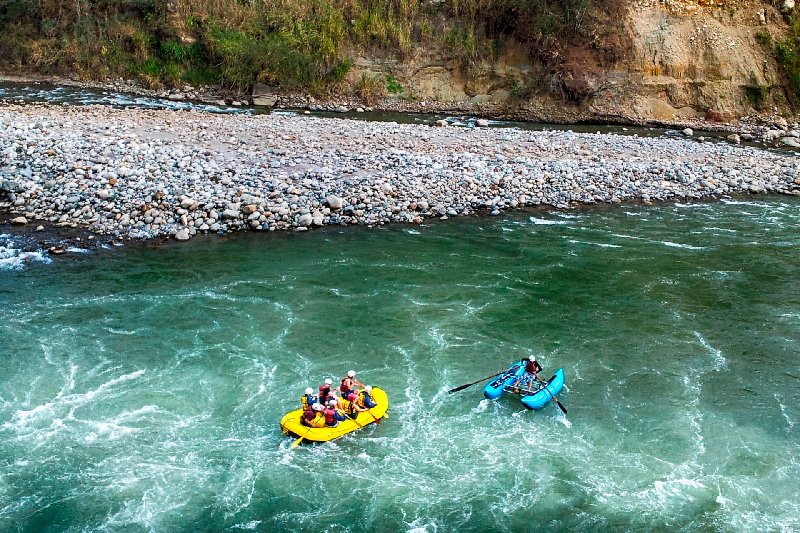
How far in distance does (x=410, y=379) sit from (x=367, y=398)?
1.33m

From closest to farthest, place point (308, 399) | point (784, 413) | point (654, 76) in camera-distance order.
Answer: point (308, 399) → point (784, 413) → point (654, 76)

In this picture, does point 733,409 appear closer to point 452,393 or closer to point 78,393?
point 452,393

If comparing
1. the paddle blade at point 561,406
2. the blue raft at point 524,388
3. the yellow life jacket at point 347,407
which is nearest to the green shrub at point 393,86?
the blue raft at point 524,388

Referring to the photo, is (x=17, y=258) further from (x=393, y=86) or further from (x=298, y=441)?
(x=393, y=86)

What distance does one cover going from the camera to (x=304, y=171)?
2144cm

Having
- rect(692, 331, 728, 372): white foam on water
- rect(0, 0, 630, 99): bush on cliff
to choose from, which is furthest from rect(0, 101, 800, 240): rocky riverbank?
rect(692, 331, 728, 372): white foam on water

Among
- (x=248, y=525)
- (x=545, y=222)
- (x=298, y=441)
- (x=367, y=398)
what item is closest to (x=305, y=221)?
(x=545, y=222)

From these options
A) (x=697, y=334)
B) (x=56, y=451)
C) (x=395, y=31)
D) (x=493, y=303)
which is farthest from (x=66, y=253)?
(x=395, y=31)

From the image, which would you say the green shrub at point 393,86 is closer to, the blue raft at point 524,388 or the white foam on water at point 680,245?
the white foam on water at point 680,245

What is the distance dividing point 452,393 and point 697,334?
5376 mm

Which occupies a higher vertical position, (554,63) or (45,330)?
(554,63)

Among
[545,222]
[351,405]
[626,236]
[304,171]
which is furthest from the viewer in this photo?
[304,171]

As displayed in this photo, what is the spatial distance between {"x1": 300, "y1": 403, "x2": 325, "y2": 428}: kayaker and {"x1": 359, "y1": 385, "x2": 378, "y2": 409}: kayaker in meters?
0.76

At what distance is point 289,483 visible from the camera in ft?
33.7
